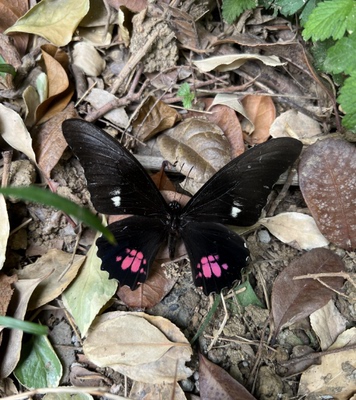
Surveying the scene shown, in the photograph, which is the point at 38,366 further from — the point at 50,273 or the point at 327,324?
the point at 327,324

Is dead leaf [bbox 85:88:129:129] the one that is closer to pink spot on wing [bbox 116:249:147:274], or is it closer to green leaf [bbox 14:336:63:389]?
pink spot on wing [bbox 116:249:147:274]

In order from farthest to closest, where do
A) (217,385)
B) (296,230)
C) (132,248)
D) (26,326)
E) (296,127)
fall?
(296,127), (296,230), (132,248), (217,385), (26,326)

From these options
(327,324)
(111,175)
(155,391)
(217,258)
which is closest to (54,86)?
(111,175)

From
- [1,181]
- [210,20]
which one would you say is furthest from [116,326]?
[210,20]

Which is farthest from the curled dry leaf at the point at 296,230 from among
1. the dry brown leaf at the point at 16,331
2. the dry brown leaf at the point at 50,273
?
the dry brown leaf at the point at 16,331

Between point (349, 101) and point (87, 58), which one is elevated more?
point (87, 58)

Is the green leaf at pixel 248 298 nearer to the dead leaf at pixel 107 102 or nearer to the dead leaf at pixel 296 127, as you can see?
the dead leaf at pixel 296 127

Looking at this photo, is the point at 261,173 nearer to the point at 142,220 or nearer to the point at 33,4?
the point at 142,220
